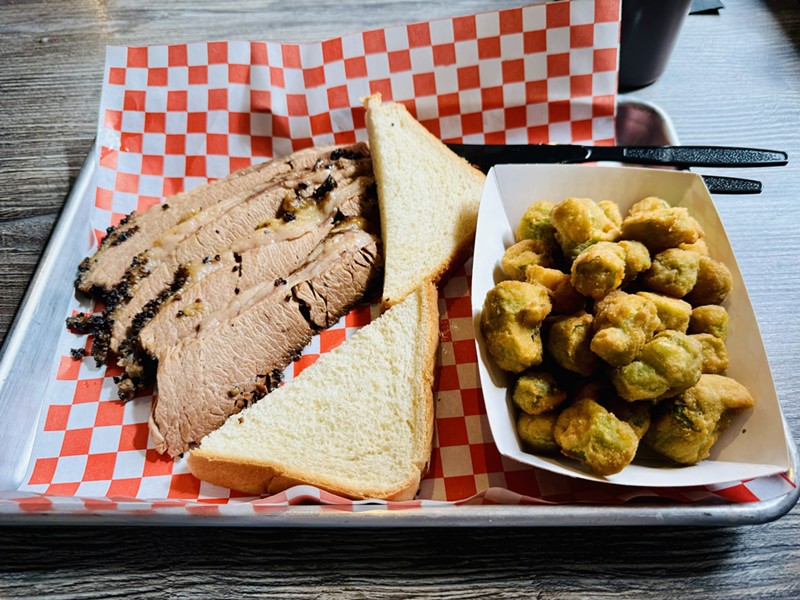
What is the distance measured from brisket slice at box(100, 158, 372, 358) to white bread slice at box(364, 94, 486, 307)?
0.22 meters

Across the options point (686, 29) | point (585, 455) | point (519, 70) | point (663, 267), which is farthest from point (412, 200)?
point (686, 29)

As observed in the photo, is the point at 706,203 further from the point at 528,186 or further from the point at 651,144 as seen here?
the point at 651,144

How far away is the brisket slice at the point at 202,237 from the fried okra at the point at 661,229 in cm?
119

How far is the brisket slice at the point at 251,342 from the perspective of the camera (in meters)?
1.97

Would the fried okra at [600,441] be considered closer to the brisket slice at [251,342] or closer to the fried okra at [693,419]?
the fried okra at [693,419]

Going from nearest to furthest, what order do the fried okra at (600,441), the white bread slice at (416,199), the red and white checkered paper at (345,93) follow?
the fried okra at (600,441)
the white bread slice at (416,199)
the red and white checkered paper at (345,93)

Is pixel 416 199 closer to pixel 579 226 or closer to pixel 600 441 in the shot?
pixel 579 226

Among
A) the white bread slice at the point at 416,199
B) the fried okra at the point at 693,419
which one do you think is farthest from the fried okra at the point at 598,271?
the white bread slice at the point at 416,199

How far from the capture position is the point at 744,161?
2.31m

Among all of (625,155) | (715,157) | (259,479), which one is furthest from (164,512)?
(715,157)

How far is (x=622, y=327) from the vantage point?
1528 mm

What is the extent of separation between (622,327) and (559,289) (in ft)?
0.92

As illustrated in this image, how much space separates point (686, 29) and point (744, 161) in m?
1.51

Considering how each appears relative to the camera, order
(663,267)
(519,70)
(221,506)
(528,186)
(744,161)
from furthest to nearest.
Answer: (519,70)
(744,161)
(528,186)
(663,267)
(221,506)
